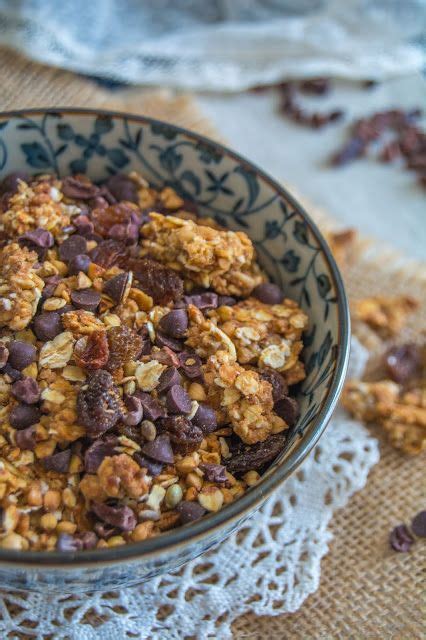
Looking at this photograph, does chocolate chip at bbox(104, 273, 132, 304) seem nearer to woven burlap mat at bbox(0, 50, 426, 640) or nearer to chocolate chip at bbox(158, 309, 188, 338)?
chocolate chip at bbox(158, 309, 188, 338)

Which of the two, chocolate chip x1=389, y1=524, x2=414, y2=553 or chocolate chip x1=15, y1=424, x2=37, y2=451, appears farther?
chocolate chip x1=389, y1=524, x2=414, y2=553

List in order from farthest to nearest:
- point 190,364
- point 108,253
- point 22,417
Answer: point 108,253 → point 190,364 → point 22,417

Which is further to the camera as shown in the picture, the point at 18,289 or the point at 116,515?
the point at 18,289

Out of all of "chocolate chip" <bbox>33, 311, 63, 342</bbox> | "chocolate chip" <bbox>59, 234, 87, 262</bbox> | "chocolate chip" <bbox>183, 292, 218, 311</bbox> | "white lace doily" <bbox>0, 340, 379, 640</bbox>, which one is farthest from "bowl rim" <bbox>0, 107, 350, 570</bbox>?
"chocolate chip" <bbox>59, 234, 87, 262</bbox>

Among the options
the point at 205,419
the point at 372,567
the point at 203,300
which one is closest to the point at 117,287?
the point at 203,300

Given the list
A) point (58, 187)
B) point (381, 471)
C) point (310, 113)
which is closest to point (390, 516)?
point (381, 471)

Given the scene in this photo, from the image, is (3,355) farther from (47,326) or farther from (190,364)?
(190,364)

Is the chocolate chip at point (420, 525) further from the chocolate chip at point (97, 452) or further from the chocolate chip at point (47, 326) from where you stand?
the chocolate chip at point (47, 326)

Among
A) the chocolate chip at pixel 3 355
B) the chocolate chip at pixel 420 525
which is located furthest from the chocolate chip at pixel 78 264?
the chocolate chip at pixel 420 525
